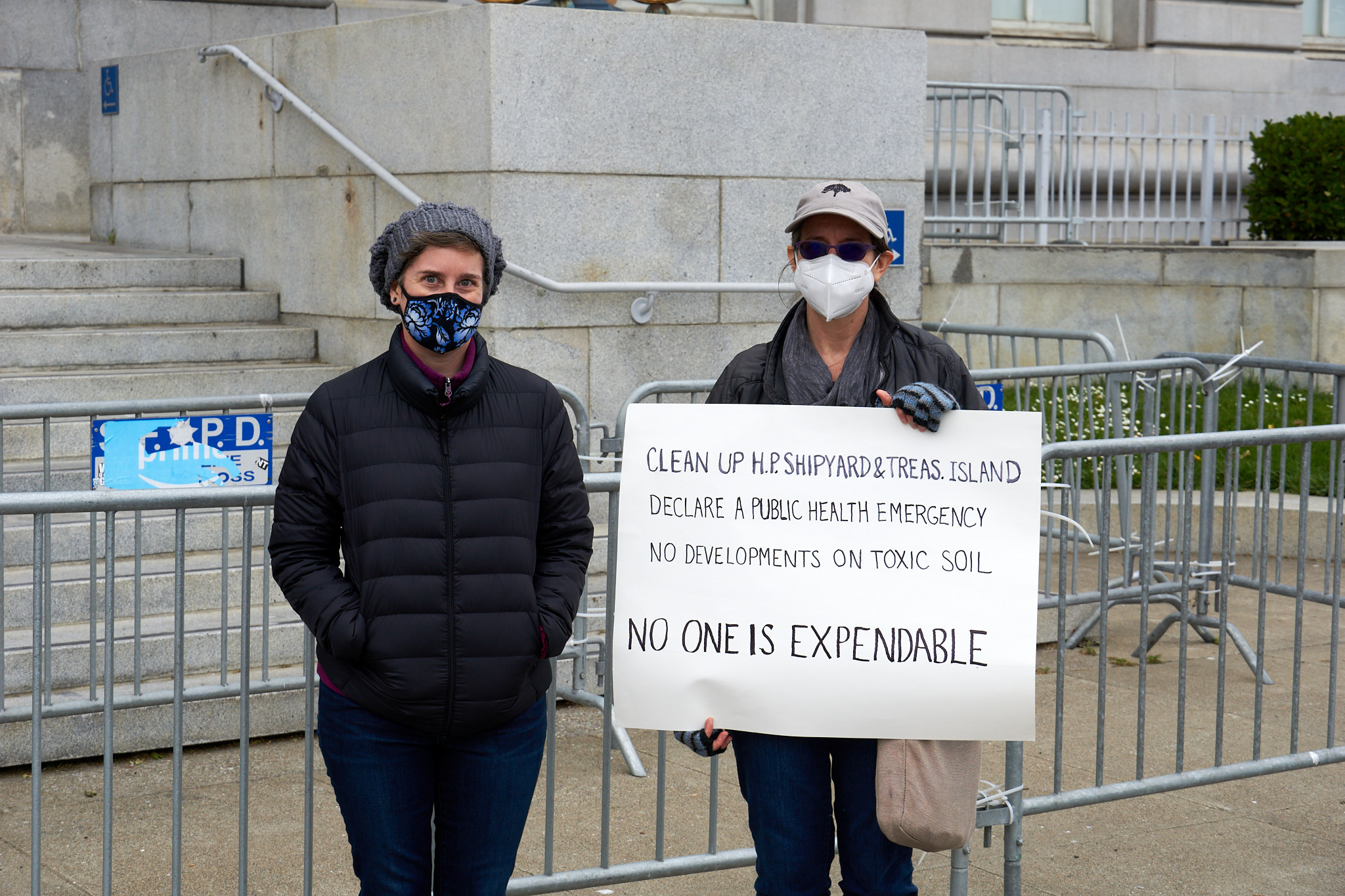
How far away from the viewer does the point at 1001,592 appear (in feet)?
11.3

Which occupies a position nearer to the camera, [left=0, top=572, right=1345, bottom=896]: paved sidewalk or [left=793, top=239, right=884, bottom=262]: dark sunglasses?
[left=793, top=239, right=884, bottom=262]: dark sunglasses

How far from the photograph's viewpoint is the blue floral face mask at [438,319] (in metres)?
3.13

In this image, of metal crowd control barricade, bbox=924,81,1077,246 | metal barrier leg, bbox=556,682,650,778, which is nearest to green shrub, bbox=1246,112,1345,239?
metal crowd control barricade, bbox=924,81,1077,246

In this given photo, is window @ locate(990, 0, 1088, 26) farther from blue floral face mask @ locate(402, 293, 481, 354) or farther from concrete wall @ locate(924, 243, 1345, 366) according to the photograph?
blue floral face mask @ locate(402, 293, 481, 354)

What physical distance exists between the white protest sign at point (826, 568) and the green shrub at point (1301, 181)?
1188 centimetres

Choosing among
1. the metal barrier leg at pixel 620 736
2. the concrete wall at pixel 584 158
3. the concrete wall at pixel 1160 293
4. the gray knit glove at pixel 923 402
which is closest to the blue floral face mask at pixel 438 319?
the gray knit glove at pixel 923 402

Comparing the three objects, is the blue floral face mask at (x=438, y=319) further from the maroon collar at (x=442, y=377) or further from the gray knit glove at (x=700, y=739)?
the gray knit glove at (x=700, y=739)

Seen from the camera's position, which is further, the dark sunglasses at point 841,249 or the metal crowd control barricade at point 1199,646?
the metal crowd control barricade at point 1199,646

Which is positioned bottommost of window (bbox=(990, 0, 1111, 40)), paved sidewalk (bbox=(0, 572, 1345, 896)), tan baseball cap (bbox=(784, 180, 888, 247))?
paved sidewalk (bbox=(0, 572, 1345, 896))

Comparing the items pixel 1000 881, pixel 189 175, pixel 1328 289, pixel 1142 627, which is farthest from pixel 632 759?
pixel 1328 289

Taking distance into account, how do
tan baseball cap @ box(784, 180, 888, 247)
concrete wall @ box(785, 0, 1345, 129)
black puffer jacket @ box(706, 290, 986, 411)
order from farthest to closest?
concrete wall @ box(785, 0, 1345, 129) → black puffer jacket @ box(706, 290, 986, 411) → tan baseball cap @ box(784, 180, 888, 247)

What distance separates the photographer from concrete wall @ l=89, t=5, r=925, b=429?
7812 millimetres

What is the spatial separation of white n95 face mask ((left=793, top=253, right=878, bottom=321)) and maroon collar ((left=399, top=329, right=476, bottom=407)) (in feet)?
2.32

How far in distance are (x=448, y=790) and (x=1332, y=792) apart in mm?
3794
